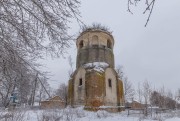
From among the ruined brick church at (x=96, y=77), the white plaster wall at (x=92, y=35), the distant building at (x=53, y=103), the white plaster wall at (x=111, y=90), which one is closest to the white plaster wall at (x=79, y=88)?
the ruined brick church at (x=96, y=77)

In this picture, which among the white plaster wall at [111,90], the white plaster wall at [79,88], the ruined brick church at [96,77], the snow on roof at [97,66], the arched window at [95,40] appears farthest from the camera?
the arched window at [95,40]

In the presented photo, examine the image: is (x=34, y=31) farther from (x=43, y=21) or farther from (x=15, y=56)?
(x=15, y=56)

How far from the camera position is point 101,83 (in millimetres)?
21797

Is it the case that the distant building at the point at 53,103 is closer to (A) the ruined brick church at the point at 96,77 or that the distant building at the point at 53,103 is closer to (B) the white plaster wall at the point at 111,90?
(A) the ruined brick church at the point at 96,77

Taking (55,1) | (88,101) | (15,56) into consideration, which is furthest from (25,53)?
(88,101)

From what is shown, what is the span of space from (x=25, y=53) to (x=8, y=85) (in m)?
0.67

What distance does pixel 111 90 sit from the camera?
22.4m

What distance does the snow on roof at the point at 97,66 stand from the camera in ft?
72.6

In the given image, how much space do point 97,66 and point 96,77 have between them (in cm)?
107

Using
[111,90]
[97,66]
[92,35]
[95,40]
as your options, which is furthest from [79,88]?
[92,35]

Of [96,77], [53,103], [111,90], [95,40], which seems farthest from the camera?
[95,40]

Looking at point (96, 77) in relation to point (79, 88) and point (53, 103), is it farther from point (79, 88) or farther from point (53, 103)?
point (53, 103)

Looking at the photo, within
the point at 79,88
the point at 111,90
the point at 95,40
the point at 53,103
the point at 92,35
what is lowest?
the point at 53,103

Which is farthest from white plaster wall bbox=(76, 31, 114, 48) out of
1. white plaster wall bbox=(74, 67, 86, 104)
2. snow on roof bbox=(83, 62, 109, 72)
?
white plaster wall bbox=(74, 67, 86, 104)
